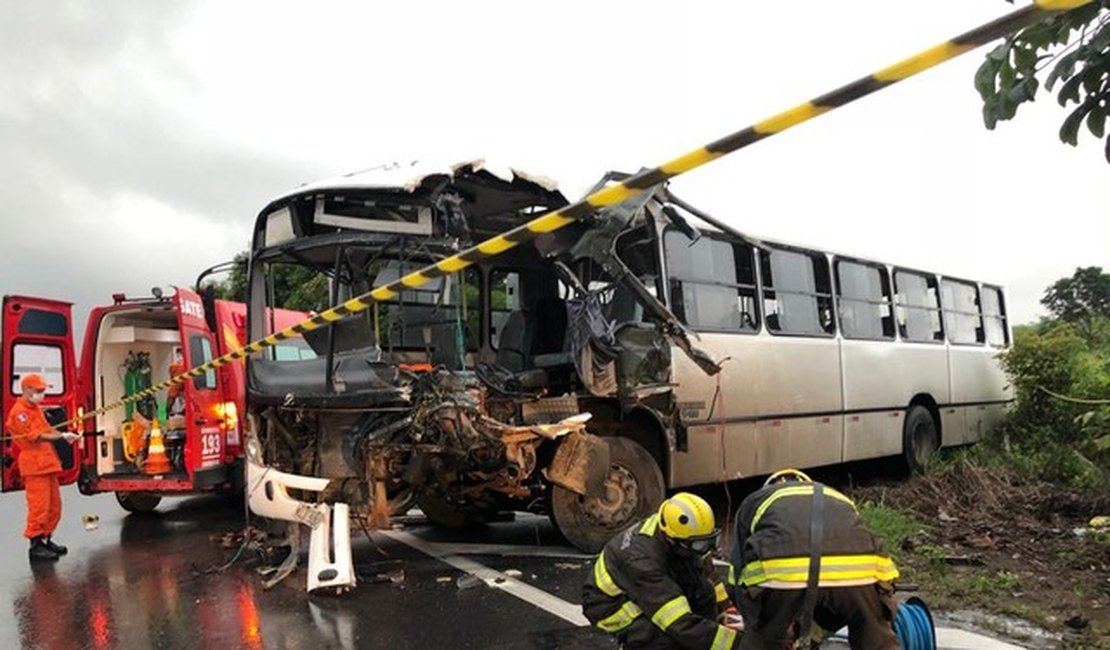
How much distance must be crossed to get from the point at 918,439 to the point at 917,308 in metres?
1.69

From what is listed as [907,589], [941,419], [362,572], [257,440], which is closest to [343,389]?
[257,440]

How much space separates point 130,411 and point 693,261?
6.40m

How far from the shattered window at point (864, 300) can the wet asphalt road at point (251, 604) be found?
14.3 feet

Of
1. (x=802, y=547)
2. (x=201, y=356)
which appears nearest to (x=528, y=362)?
(x=201, y=356)

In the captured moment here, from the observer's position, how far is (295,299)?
7.46 metres

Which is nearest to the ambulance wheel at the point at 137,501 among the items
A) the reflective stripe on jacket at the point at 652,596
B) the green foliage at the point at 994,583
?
the reflective stripe on jacket at the point at 652,596

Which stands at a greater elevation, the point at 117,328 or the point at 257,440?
the point at 117,328

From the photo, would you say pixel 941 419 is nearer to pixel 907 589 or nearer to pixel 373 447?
pixel 907 589

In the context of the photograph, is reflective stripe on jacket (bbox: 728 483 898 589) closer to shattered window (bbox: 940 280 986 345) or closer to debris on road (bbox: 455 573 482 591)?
debris on road (bbox: 455 573 482 591)

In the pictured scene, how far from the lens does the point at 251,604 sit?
5.61 meters

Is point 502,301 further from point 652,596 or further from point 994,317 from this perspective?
point 994,317

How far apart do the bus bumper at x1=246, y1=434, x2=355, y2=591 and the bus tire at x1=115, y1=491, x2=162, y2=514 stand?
4392 mm

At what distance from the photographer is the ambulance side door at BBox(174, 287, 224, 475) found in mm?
8094

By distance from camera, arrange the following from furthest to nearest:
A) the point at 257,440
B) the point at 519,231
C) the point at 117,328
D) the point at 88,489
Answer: the point at 117,328
the point at 88,489
the point at 257,440
the point at 519,231
